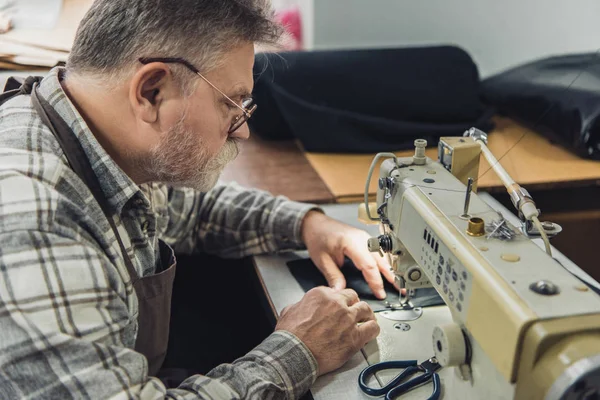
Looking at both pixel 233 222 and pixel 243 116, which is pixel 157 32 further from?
pixel 233 222

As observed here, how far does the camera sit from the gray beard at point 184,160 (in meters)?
1.12

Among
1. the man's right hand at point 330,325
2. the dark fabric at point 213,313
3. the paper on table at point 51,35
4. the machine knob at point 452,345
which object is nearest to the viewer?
the machine knob at point 452,345

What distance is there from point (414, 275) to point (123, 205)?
0.53m

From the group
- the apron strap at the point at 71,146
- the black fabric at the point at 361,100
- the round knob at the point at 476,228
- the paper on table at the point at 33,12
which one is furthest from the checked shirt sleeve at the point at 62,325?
the paper on table at the point at 33,12

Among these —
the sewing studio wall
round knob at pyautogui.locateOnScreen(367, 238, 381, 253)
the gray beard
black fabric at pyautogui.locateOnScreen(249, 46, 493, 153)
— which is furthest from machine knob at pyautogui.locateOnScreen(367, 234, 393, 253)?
the sewing studio wall

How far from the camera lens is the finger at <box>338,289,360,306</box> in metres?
1.26

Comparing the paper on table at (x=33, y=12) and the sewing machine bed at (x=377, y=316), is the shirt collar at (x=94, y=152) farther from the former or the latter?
the paper on table at (x=33, y=12)

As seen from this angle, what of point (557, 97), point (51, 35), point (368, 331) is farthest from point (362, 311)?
point (51, 35)

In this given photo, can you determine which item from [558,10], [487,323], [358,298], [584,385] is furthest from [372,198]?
[558,10]

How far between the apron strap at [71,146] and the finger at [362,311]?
45 centimetres

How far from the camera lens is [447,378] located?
111 centimetres

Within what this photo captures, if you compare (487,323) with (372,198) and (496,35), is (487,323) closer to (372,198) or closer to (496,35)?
(372,198)

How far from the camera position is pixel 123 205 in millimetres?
1131

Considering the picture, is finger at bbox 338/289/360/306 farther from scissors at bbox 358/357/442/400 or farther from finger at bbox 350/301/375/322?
scissors at bbox 358/357/442/400
